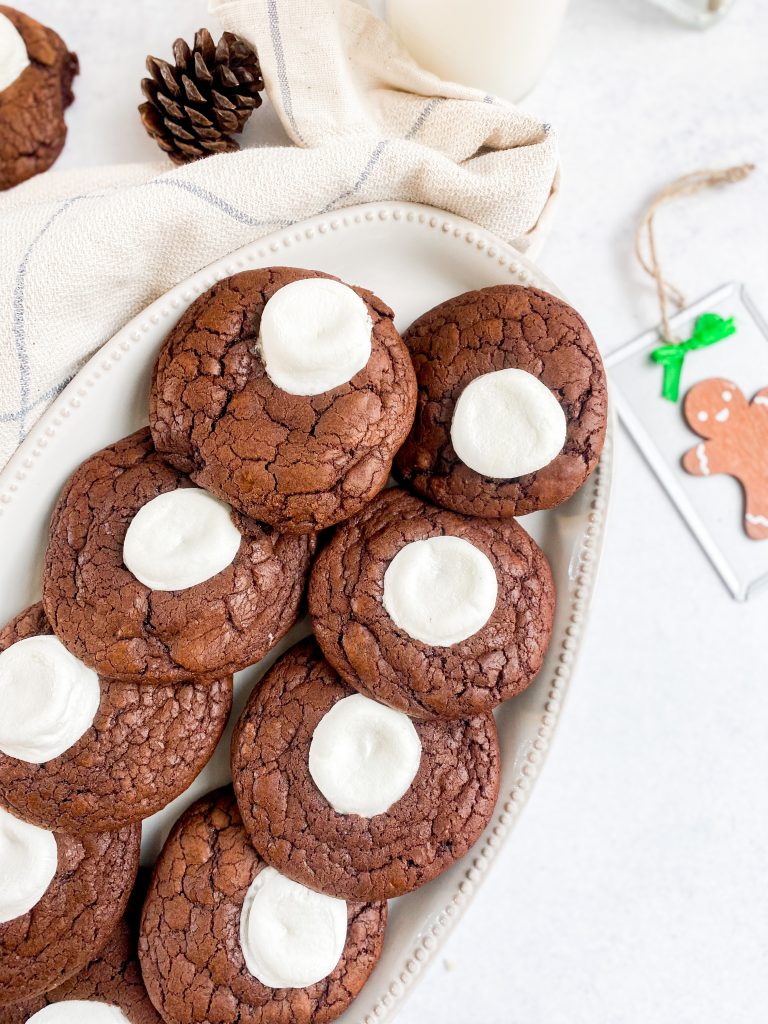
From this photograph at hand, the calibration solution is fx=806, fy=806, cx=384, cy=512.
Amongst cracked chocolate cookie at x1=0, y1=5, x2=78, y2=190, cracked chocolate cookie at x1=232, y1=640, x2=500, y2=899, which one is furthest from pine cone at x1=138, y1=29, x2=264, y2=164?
cracked chocolate cookie at x1=232, y1=640, x2=500, y2=899

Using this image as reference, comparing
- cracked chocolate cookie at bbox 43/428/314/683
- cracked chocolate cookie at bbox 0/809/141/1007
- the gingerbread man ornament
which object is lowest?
cracked chocolate cookie at bbox 0/809/141/1007

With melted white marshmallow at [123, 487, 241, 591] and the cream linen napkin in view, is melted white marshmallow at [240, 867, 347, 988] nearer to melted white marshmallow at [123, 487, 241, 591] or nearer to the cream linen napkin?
melted white marshmallow at [123, 487, 241, 591]

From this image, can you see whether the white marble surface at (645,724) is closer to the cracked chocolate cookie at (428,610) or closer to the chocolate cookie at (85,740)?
the cracked chocolate cookie at (428,610)

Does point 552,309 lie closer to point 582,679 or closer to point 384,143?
point 384,143

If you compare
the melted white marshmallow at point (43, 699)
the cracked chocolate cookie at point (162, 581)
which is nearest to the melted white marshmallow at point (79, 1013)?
the melted white marshmallow at point (43, 699)

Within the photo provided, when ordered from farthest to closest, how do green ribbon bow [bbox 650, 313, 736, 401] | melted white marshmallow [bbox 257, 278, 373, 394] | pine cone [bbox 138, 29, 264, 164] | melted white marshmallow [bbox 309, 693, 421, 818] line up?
green ribbon bow [bbox 650, 313, 736, 401] → pine cone [bbox 138, 29, 264, 164] → melted white marshmallow [bbox 309, 693, 421, 818] → melted white marshmallow [bbox 257, 278, 373, 394]

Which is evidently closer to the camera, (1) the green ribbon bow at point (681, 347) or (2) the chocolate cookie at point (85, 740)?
(2) the chocolate cookie at point (85, 740)

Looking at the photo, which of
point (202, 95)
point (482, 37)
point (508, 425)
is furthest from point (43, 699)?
point (482, 37)
